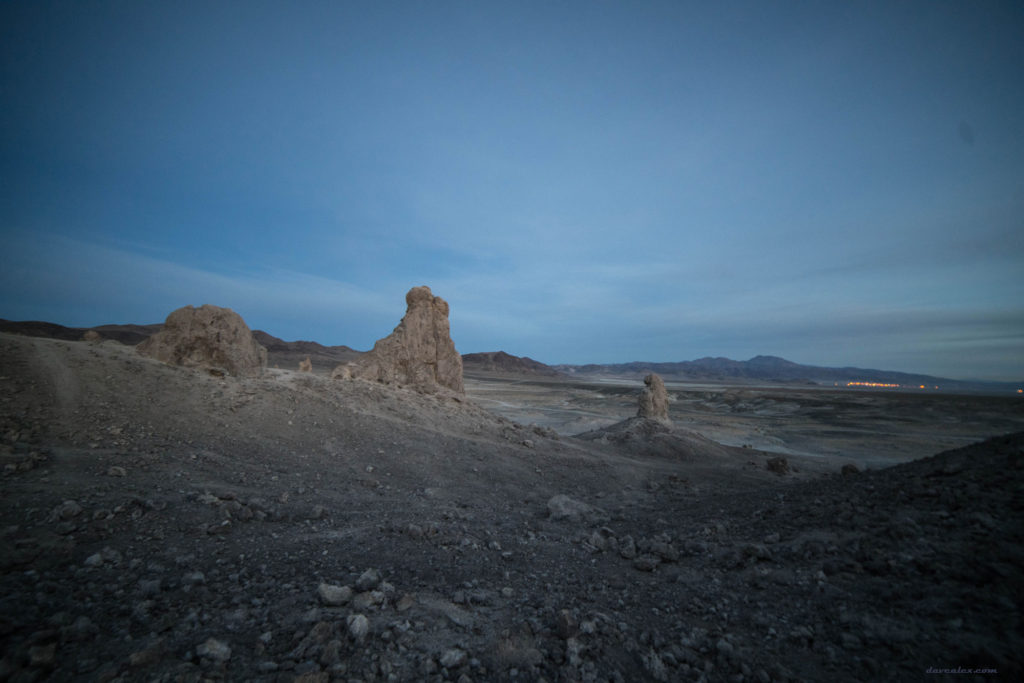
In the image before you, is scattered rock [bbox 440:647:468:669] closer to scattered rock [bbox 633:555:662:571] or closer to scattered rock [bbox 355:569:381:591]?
scattered rock [bbox 355:569:381:591]

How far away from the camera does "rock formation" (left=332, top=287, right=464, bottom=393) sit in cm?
1722

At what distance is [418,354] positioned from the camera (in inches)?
717

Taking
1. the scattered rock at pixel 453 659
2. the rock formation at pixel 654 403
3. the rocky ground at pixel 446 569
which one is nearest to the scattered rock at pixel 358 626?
the rocky ground at pixel 446 569

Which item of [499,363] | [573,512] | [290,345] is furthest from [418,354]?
[499,363]

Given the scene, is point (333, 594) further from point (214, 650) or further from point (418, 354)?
point (418, 354)

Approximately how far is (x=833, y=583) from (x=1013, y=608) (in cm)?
116

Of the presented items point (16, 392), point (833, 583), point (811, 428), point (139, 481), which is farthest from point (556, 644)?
point (811, 428)

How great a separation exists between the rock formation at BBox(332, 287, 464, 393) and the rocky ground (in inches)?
340

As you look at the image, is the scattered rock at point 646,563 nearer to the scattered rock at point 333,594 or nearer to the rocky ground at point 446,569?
the rocky ground at point 446,569

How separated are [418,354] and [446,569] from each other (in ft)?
46.1

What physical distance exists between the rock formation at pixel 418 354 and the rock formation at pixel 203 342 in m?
3.95

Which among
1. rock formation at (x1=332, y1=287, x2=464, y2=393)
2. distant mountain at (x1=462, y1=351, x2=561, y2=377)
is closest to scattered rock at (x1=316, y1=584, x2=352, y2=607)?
rock formation at (x1=332, y1=287, x2=464, y2=393)

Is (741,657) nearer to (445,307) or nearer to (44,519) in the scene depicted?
(44,519)

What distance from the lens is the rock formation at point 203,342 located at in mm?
11625
